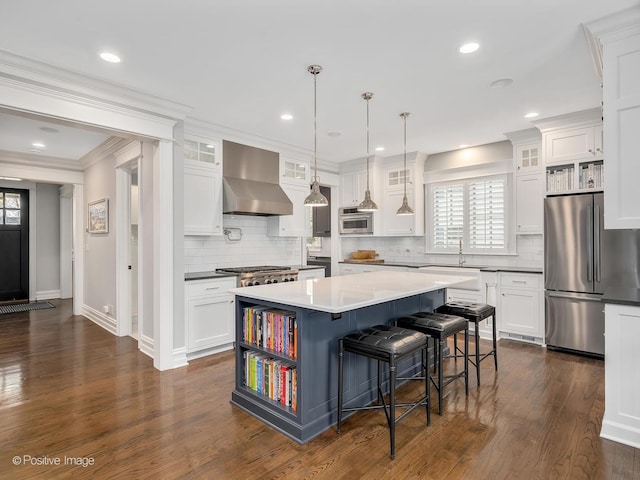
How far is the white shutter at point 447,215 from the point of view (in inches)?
219

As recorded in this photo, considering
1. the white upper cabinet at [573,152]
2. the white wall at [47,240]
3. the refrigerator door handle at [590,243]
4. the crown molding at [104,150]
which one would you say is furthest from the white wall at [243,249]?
the white wall at [47,240]

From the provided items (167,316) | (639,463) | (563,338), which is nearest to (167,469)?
(167,316)

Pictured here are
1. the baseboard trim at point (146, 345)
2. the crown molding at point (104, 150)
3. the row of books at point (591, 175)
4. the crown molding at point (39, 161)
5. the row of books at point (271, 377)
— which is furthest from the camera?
the crown molding at point (39, 161)

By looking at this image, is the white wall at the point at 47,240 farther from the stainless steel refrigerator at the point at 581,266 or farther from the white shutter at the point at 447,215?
the stainless steel refrigerator at the point at 581,266

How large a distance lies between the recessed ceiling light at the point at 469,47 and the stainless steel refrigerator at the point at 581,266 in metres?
2.32

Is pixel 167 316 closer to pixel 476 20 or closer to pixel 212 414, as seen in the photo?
pixel 212 414

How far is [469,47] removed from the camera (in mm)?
2617

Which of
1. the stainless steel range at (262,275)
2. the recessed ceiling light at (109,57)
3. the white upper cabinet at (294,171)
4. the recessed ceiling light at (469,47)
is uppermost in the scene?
the recessed ceiling light at (469,47)

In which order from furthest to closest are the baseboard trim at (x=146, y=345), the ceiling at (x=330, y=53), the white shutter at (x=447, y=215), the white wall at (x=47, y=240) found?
the white wall at (x=47, y=240), the white shutter at (x=447, y=215), the baseboard trim at (x=146, y=345), the ceiling at (x=330, y=53)

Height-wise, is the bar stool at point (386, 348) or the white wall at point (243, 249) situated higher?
the white wall at point (243, 249)

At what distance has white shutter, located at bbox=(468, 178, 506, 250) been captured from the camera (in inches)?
201

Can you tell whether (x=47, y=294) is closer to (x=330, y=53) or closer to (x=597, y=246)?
(x=330, y=53)

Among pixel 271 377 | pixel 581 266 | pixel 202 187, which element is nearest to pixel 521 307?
pixel 581 266

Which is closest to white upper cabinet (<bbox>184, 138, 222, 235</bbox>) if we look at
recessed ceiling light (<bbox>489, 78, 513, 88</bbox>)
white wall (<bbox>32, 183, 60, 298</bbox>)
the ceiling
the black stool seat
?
the ceiling
